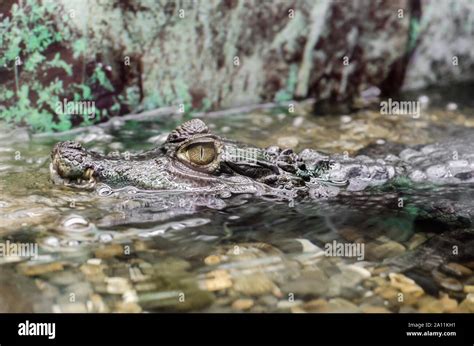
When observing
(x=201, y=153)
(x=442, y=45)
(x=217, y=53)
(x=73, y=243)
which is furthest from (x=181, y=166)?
(x=442, y=45)

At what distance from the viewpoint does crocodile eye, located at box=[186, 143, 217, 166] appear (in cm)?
416

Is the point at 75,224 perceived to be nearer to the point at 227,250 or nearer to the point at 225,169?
the point at 227,250

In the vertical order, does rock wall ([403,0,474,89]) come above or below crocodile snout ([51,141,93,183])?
above

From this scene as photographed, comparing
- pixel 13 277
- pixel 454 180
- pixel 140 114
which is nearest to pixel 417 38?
pixel 454 180

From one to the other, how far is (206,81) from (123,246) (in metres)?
3.24

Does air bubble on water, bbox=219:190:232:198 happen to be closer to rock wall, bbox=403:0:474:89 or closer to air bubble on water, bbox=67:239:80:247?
air bubble on water, bbox=67:239:80:247

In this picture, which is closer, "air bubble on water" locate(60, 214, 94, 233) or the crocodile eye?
"air bubble on water" locate(60, 214, 94, 233)

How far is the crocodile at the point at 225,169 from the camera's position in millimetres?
4094

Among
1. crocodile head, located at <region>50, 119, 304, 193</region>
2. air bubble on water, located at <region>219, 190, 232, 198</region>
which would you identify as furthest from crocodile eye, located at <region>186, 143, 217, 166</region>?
air bubble on water, located at <region>219, 190, 232, 198</region>

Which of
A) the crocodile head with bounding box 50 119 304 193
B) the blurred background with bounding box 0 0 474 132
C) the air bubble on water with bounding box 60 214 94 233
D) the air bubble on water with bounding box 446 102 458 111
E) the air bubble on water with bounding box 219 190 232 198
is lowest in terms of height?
the air bubble on water with bounding box 60 214 94 233

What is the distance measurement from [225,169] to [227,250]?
88 centimetres

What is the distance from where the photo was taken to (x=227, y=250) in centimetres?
352

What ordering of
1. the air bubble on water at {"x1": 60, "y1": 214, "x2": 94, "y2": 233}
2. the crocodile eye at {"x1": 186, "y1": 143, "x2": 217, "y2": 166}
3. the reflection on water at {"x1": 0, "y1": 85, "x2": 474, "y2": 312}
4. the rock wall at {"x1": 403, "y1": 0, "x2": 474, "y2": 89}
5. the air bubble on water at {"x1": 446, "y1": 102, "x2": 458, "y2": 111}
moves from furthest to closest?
the rock wall at {"x1": 403, "y1": 0, "x2": 474, "y2": 89}, the air bubble on water at {"x1": 446, "y1": 102, "x2": 458, "y2": 111}, the crocodile eye at {"x1": 186, "y1": 143, "x2": 217, "y2": 166}, the air bubble on water at {"x1": 60, "y1": 214, "x2": 94, "y2": 233}, the reflection on water at {"x1": 0, "y1": 85, "x2": 474, "y2": 312}

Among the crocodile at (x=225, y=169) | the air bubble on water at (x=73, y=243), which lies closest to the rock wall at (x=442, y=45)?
the crocodile at (x=225, y=169)
